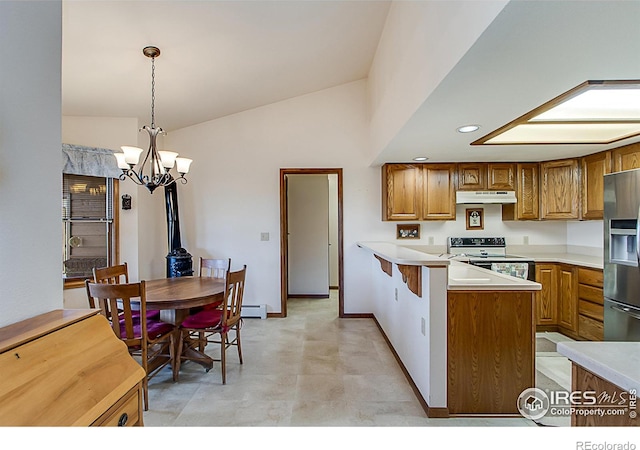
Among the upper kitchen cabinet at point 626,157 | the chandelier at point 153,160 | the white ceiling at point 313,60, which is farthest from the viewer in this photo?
the upper kitchen cabinet at point 626,157

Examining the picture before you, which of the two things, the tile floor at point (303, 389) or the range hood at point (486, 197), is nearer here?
the tile floor at point (303, 389)

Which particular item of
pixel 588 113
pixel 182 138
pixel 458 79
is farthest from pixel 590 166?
pixel 182 138

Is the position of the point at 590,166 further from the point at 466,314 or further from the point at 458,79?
the point at 458,79

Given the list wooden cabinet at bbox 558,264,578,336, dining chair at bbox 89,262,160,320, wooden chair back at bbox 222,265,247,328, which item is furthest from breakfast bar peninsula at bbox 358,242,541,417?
dining chair at bbox 89,262,160,320

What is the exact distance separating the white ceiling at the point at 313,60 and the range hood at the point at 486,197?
44 cm

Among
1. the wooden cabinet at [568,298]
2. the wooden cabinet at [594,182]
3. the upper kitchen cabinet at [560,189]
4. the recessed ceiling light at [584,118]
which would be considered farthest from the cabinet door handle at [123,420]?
the upper kitchen cabinet at [560,189]

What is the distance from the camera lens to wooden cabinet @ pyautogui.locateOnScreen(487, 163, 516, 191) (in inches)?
159

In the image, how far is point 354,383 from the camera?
2.62 metres

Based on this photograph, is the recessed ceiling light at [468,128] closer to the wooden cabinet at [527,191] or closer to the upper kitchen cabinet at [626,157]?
the upper kitchen cabinet at [626,157]

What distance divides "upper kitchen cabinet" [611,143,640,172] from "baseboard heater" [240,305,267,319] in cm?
433

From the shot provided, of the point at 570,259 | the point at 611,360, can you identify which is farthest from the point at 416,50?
the point at 570,259

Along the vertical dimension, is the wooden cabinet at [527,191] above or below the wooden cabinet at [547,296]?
above

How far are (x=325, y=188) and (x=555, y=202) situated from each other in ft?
11.3

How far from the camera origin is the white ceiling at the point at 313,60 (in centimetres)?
127
